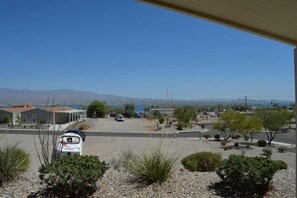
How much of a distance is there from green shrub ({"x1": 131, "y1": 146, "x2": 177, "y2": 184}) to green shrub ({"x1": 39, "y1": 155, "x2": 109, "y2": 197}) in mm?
966

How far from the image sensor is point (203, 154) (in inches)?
414

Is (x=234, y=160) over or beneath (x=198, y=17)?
beneath

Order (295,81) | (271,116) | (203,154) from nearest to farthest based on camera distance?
(295,81), (203,154), (271,116)

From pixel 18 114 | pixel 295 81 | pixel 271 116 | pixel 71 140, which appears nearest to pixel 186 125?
pixel 271 116

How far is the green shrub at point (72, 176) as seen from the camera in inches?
270

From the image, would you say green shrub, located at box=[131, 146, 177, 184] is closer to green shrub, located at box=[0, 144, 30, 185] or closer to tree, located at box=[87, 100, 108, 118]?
green shrub, located at box=[0, 144, 30, 185]

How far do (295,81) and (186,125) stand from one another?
60726 mm

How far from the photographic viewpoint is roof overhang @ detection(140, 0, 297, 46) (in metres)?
3.54

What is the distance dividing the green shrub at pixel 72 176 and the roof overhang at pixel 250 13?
13.5ft

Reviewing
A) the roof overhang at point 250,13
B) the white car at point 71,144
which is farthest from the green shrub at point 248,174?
the white car at point 71,144

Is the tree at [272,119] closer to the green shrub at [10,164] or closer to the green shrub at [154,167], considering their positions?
the green shrub at [154,167]

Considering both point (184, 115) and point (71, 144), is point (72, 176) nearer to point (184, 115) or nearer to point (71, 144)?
point (71, 144)

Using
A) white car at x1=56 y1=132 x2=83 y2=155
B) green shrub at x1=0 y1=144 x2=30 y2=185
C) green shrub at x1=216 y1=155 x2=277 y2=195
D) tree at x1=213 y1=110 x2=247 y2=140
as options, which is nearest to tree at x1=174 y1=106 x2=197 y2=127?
tree at x1=213 y1=110 x2=247 y2=140

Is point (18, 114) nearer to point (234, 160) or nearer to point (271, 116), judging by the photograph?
point (271, 116)
